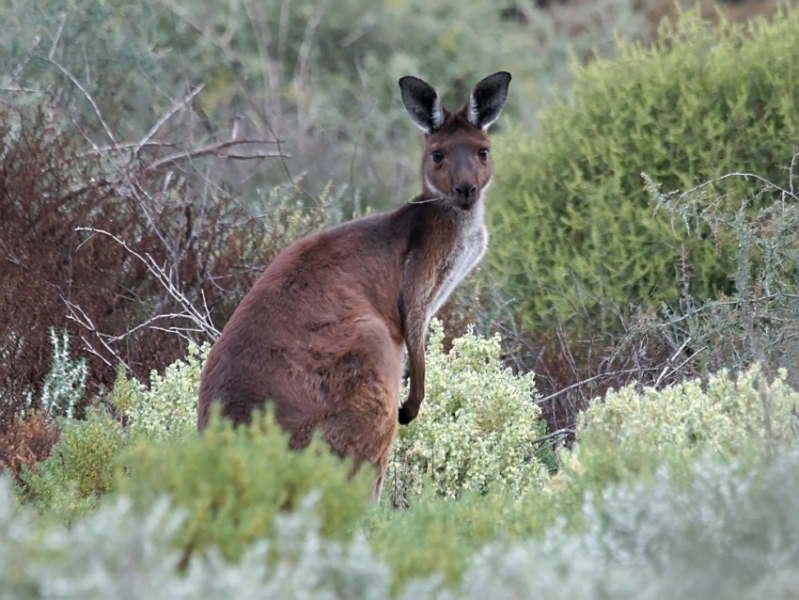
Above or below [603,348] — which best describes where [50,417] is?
above

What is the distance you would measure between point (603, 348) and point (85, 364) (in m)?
3.19

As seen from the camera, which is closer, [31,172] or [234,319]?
[234,319]

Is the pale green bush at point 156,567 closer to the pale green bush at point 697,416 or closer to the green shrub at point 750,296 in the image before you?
the pale green bush at point 697,416

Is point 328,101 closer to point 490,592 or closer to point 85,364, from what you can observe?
point 85,364

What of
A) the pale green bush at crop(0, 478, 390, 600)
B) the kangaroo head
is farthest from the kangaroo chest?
the pale green bush at crop(0, 478, 390, 600)

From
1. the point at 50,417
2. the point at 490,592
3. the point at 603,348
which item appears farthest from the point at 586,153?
the point at 490,592

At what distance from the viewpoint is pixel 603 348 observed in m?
8.12

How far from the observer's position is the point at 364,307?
221 inches

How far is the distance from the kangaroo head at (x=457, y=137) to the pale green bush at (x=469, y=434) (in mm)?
987

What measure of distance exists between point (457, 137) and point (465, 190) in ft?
1.15

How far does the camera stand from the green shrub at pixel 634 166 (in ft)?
27.8

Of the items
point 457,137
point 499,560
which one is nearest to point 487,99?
point 457,137

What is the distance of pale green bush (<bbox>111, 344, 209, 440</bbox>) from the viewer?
6414 millimetres

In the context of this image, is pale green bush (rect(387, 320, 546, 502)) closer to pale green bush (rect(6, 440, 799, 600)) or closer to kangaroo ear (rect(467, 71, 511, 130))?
kangaroo ear (rect(467, 71, 511, 130))
